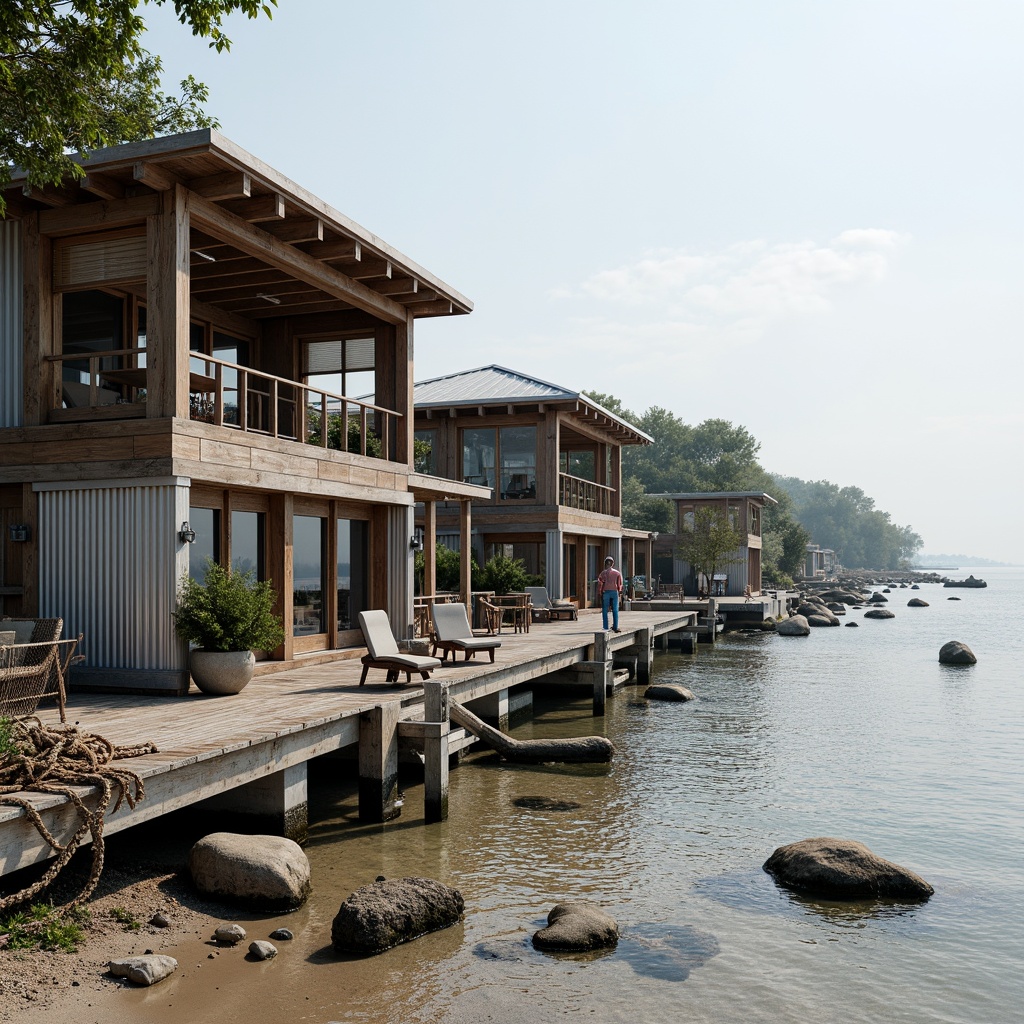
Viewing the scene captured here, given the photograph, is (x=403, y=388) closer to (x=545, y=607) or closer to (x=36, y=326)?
(x=36, y=326)

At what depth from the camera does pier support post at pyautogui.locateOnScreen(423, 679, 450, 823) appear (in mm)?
10266

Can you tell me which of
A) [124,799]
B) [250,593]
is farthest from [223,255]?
[124,799]

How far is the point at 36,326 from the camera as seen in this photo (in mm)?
12016

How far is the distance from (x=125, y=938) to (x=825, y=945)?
487 centimetres

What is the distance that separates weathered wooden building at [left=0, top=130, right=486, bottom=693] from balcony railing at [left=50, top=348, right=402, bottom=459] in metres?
0.05

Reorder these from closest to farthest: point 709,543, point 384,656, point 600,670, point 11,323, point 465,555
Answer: point 384,656
point 11,323
point 600,670
point 465,555
point 709,543

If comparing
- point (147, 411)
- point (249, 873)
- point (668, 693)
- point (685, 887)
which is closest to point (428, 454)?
point (668, 693)

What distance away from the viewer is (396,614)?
16.8 meters

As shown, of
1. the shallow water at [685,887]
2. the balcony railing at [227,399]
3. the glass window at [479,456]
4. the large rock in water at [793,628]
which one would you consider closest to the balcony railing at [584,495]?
the glass window at [479,456]

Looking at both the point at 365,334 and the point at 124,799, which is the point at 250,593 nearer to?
the point at 124,799

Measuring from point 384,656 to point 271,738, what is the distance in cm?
343

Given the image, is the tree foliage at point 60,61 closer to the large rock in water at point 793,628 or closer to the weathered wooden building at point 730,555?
the large rock in water at point 793,628

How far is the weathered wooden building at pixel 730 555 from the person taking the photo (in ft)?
161

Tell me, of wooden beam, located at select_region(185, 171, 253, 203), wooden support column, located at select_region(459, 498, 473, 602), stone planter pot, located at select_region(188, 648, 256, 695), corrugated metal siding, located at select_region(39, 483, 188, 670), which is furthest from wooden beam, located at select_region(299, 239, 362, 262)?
wooden support column, located at select_region(459, 498, 473, 602)
